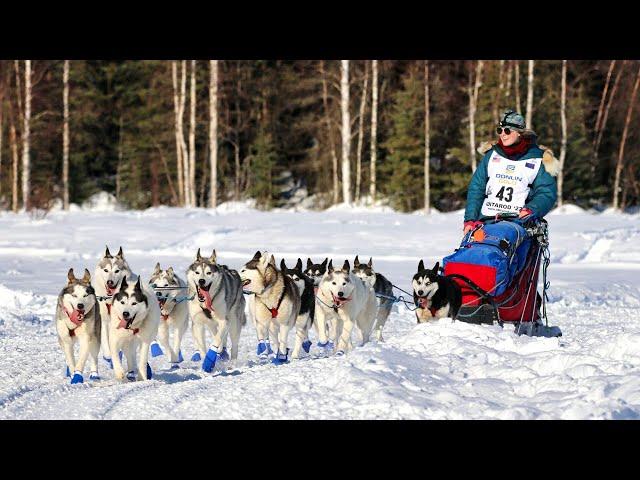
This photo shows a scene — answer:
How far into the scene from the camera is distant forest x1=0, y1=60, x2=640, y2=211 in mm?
24781

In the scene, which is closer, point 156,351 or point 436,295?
point 436,295

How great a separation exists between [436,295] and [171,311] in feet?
6.77

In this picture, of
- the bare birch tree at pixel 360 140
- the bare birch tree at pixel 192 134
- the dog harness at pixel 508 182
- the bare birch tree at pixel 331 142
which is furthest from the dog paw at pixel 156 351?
the bare birch tree at pixel 331 142

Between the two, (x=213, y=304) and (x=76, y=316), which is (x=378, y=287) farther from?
(x=76, y=316)

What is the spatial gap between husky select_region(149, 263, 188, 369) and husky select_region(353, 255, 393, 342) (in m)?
1.56

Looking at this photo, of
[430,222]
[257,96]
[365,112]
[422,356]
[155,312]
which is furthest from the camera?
[257,96]

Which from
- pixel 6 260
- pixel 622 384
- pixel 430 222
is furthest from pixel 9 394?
pixel 430 222

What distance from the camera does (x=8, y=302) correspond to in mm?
9750

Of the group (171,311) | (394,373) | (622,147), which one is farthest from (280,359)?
(622,147)

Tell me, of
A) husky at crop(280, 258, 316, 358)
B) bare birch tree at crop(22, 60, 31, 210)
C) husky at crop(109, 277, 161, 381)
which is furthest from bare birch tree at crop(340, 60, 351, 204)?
husky at crop(109, 277, 161, 381)

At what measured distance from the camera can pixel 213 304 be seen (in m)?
6.90

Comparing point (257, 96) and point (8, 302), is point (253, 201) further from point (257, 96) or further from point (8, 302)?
point (8, 302)

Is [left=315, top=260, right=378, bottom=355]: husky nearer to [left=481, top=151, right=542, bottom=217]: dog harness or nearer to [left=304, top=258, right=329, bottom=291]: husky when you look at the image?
[left=304, top=258, right=329, bottom=291]: husky

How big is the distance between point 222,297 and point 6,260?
8124mm
